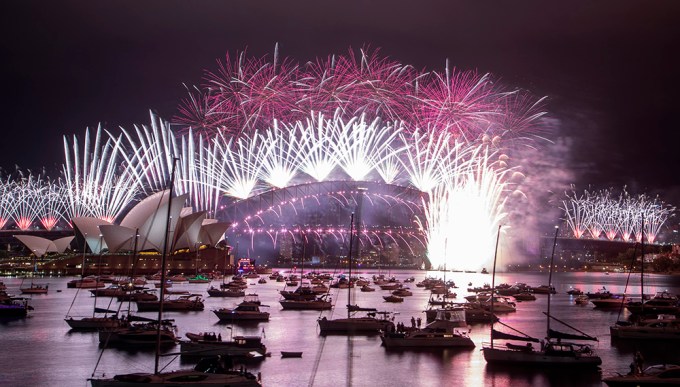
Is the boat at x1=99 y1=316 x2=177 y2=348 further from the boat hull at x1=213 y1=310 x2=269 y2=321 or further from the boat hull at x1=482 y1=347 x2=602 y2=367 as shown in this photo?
the boat hull at x1=482 y1=347 x2=602 y2=367

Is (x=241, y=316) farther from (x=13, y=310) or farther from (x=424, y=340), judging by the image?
(x=13, y=310)

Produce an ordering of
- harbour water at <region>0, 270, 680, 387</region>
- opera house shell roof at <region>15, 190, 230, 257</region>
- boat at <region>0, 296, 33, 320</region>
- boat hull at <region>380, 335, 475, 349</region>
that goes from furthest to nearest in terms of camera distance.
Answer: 1. opera house shell roof at <region>15, 190, 230, 257</region>
2. boat at <region>0, 296, 33, 320</region>
3. boat hull at <region>380, 335, 475, 349</region>
4. harbour water at <region>0, 270, 680, 387</region>

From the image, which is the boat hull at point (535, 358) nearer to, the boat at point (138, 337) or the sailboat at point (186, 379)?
the sailboat at point (186, 379)

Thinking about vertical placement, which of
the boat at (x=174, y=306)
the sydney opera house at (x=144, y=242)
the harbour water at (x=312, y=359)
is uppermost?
the sydney opera house at (x=144, y=242)

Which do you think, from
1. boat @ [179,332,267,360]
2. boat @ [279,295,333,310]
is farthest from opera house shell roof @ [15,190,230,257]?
boat @ [179,332,267,360]

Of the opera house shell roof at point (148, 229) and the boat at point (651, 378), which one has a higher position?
the opera house shell roof at point (148, 229)

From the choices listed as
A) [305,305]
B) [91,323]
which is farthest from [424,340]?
[305,305]

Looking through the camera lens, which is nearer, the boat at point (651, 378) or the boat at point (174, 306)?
the boat at point (651, 378)

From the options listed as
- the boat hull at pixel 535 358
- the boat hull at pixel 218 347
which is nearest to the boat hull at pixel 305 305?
the boat hull at pixel 218 347

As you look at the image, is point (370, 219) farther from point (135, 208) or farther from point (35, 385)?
point (35, 385)

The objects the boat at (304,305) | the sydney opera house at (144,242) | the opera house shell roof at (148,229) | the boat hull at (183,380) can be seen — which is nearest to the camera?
the boat hull at (183,380)
